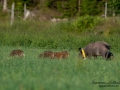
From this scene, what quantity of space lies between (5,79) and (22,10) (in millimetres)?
26604

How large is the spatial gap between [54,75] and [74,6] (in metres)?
26.9

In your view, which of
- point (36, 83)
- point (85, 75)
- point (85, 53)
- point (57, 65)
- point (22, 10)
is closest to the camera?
point (36, 83)

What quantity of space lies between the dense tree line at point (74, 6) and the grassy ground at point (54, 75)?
69.2 ft

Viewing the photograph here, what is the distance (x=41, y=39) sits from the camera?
80.7 feet

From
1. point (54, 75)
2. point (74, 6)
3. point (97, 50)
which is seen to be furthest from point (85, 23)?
point (54, 75)

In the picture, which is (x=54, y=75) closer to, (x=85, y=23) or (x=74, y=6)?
(x=85, y=23)

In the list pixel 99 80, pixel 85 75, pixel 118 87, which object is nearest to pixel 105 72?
pixel 85 75

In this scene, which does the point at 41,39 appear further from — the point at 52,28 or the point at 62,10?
the point at 62,10

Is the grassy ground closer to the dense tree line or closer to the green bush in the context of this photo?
the green bush

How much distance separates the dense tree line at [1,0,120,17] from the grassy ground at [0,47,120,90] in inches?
831

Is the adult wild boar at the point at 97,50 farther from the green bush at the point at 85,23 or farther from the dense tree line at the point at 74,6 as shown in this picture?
the dense tree line at the point at 74,6

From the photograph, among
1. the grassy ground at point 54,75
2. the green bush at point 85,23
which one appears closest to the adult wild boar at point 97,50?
the grassy ground at point 54,75

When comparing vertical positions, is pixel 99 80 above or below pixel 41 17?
below

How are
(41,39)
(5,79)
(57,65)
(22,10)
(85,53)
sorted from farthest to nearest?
(22,10)
(41,39)
(85,53)
(57,65)
(5,79)
